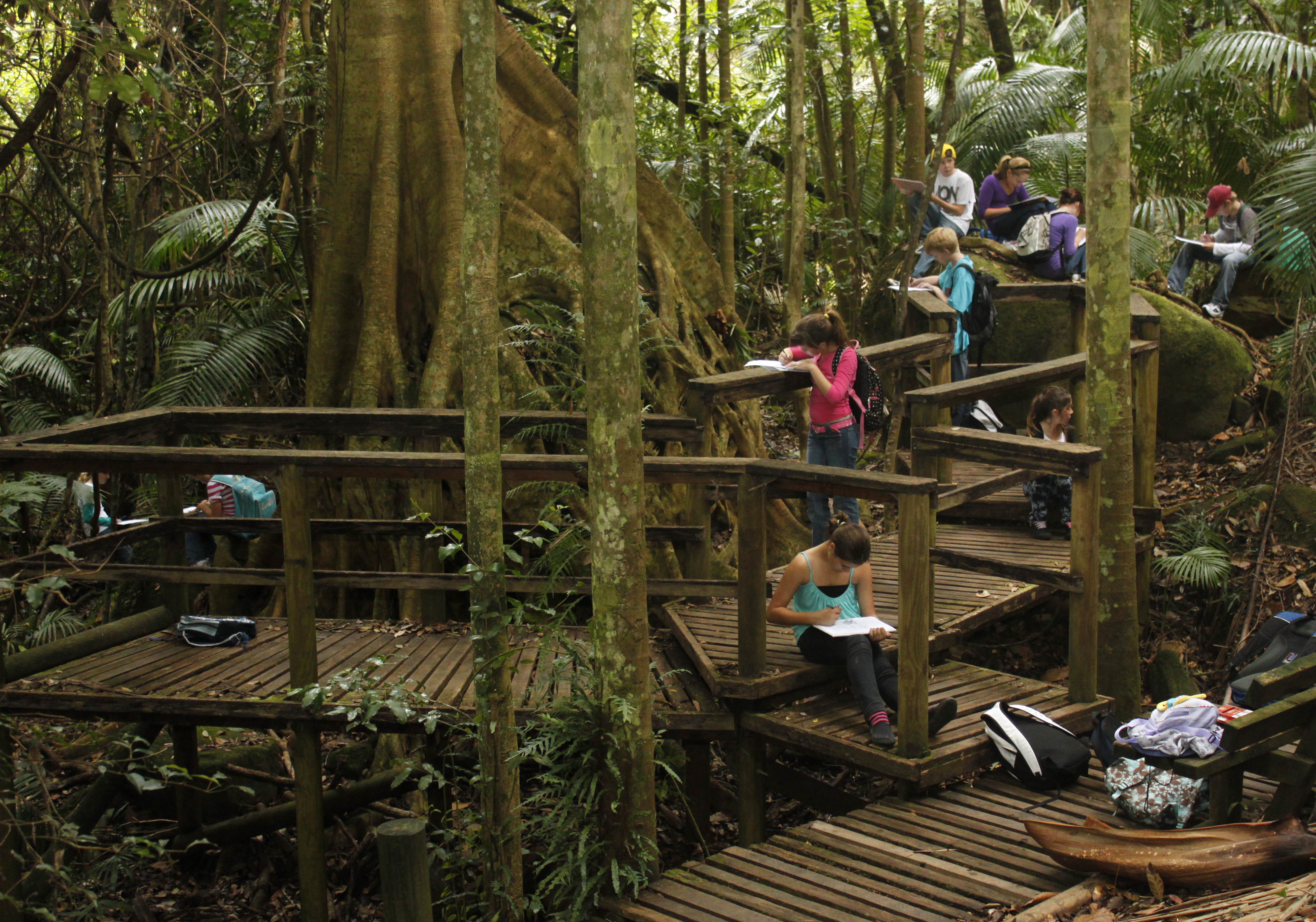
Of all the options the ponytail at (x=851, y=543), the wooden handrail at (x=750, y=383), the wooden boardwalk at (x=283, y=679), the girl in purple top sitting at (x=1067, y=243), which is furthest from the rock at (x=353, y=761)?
the girl in purple top sitting at (x=1067, y=243)

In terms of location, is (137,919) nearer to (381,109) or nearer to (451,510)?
(451,510)

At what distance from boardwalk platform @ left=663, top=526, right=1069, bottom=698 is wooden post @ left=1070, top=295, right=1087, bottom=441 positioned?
80 cm

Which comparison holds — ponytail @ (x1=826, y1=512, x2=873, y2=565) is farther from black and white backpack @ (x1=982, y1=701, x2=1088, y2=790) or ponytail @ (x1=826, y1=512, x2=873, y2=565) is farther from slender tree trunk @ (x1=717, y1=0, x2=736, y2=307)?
slender tree trunk @ (x1=717, y1=0, x2=736, y2=307)

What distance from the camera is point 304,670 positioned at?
5246 mm

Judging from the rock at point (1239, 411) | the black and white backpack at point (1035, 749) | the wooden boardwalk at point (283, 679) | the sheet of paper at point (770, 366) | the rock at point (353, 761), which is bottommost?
the rock at point (353, 761)

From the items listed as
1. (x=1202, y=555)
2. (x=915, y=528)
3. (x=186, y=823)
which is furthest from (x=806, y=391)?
(x=186, y=823)

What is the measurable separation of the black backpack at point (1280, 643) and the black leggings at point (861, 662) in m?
1.71

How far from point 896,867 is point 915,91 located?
7.83 m

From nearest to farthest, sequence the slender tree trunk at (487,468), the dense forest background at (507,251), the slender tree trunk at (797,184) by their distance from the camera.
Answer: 1. the slender tree trunk at (487,468)
2. the dense forest background at (507,251)
3. the slender tree trunk at (797,184)

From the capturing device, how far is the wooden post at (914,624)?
187 inches

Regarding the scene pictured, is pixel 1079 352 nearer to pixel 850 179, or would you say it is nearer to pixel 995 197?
pixel 995 197

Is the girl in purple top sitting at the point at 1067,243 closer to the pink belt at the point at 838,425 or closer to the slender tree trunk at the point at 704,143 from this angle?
the slender tree trunk at the point at 704,143

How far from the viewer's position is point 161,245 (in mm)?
7703

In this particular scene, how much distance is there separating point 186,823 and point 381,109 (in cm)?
459
